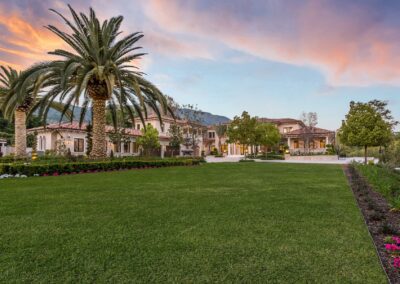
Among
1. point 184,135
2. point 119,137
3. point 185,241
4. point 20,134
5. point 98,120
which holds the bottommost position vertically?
point 185,241

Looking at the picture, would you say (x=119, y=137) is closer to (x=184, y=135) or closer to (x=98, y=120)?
(x=184, y=135)

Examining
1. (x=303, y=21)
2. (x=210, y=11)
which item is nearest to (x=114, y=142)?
(x=210, y=11)

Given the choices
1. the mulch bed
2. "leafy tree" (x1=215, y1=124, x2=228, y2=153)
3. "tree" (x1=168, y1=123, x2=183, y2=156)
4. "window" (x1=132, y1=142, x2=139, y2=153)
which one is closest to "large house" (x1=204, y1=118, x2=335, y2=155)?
"leafy tree" (x1=215, y1=124, x2=228, y2=153)

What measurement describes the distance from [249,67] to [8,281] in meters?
22.8

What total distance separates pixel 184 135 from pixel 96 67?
33.1m

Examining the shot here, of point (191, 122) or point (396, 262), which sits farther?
point (191, 122)

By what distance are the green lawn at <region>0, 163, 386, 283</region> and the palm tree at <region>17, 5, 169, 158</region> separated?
33.4 ft

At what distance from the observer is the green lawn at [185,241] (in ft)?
10.6

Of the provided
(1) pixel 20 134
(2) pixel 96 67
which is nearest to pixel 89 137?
(1) pixel 20 134

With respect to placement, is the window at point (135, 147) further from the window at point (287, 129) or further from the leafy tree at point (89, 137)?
the window at point (287, 129)

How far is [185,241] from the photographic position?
14.1 feet

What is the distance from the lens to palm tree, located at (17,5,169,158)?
1586 cm

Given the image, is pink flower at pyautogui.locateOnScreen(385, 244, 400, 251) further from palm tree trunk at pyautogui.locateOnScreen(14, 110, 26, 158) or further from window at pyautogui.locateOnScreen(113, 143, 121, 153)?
window at pyautogui.locateOnScreen(113, 143, 121, 153)

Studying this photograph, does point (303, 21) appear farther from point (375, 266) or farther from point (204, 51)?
point (375, 266)
